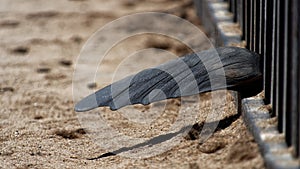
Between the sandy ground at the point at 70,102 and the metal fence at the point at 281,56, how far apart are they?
0.19 meters

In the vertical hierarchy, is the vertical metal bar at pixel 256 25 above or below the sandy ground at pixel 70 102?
above

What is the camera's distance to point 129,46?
6.04 metres

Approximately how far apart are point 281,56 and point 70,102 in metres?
1.88

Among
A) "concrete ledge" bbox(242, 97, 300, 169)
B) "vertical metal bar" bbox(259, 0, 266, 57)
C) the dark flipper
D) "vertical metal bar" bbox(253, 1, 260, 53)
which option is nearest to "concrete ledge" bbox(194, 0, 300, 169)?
"concrete ledge" bbox(242, 97, 300, 169)

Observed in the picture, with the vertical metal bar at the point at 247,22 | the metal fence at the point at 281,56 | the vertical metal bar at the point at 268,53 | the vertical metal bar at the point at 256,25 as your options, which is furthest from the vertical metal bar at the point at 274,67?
the vertical metal bar at the point at 247,22

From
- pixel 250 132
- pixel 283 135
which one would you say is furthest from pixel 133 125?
pixel 283 135

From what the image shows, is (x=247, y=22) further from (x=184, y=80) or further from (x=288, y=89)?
(x=288, y=89)

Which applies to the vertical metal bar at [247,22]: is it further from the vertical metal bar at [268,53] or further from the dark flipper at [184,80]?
the vertical metal bar at [268,53]

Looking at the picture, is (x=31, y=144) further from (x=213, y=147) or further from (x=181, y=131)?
(x=213, y=147)

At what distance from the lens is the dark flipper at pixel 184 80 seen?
3.51 m

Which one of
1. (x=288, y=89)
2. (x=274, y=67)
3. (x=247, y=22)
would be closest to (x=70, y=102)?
(x=247, y=22)

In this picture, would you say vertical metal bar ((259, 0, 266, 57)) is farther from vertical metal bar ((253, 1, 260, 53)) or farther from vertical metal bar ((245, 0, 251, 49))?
vertical metal bar ((245, 0, 251, 49))

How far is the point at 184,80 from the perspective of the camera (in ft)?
11.6

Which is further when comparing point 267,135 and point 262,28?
point 262,28
